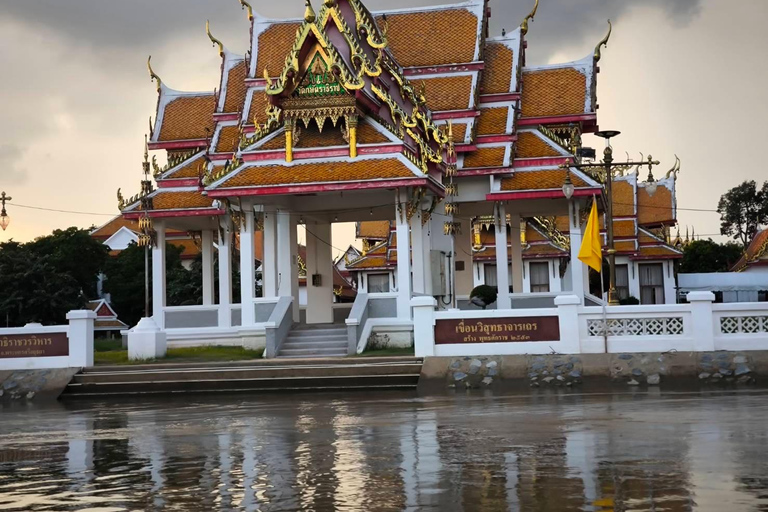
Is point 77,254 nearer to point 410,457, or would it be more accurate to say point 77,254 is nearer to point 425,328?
point 425,328

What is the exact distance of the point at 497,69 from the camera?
3528cm

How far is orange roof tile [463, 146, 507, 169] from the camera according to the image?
32.3 m

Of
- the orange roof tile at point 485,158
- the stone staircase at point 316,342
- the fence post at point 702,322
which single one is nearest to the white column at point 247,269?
the stone staircase at point 316,342

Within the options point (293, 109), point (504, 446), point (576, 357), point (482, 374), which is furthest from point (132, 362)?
point (504, 446)

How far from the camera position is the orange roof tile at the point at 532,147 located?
1283 inches

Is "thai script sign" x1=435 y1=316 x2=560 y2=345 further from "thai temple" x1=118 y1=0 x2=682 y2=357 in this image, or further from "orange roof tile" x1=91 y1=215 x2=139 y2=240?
"orange roof tile" x1=91 y1=215 x2=139 y2=240

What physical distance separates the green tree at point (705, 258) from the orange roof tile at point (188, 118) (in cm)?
4395

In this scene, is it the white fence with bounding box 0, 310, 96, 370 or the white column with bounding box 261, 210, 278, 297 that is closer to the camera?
the white fence with bounding box 0, 310, 96, 370

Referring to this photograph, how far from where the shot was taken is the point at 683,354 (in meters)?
19.8

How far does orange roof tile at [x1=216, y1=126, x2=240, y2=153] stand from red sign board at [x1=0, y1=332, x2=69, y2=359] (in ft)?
36.7

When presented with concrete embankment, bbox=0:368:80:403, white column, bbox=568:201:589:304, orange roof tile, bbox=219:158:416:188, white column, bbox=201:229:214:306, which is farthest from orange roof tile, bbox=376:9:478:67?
concrete embankment, bbox=0:368:80:403

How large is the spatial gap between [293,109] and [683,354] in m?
10.9

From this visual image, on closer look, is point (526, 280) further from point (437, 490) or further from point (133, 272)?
point (437, 490)

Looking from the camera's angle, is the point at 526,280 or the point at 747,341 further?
the point at 526,280
